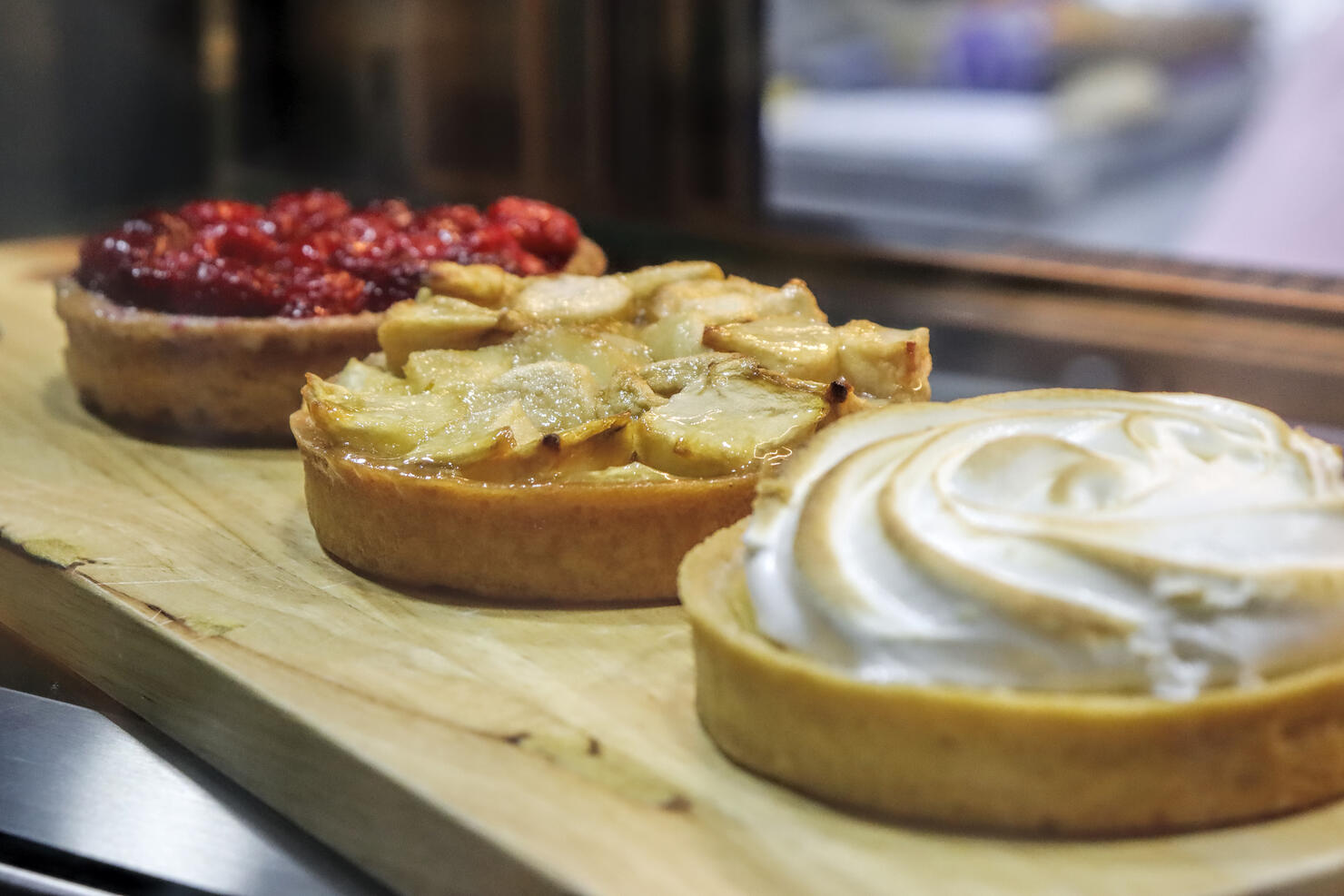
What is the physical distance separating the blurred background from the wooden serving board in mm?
1569

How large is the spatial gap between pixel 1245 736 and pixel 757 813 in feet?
1.59

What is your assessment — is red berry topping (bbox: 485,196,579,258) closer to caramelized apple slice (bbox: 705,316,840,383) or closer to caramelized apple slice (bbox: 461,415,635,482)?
caramelized apple slice (bbox: 705,316,840,383)

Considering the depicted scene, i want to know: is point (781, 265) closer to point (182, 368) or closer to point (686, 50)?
point (686, 50)

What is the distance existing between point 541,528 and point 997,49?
3906 mm

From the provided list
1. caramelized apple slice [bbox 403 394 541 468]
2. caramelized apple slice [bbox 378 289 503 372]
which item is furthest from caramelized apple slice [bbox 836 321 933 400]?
caramelized apple slice [bbox 378 289 503 372]

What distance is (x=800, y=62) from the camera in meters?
4.99

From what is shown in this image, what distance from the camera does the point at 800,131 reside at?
5.47m

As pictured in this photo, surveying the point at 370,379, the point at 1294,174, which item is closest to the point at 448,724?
the point at 370,379

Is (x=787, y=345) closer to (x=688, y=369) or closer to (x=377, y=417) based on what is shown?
(x=688, y=369)

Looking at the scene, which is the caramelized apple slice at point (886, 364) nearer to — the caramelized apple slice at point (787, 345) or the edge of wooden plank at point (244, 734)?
the caramelized apple slice at point (787, 345)

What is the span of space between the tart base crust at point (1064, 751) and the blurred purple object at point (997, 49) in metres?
4.16

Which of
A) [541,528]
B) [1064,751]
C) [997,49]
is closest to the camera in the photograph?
[1064,751]

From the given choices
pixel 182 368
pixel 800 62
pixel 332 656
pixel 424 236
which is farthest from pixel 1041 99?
pixel 332 656

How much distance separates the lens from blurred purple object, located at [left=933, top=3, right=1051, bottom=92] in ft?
17.0
